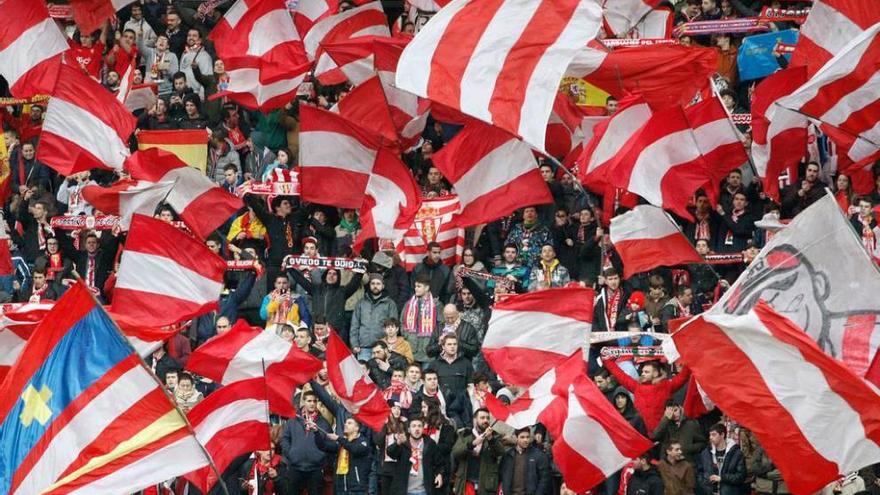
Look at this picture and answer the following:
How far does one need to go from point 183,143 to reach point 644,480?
8973 millimetres

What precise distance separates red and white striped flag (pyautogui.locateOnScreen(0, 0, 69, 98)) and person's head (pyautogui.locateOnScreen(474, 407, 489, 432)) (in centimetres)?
757

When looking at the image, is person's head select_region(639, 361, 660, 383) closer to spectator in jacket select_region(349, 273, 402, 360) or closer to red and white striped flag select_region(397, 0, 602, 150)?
red and white striped flag select_region(397, 0, 602, 150)

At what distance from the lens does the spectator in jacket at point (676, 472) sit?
2420 cm

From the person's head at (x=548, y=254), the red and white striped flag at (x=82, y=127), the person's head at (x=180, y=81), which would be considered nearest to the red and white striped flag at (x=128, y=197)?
the red and white striped flag at (x=82, y=127)

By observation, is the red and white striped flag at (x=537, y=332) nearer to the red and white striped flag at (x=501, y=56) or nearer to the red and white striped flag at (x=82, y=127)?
the red and white striped flag at (x=501, y=56)

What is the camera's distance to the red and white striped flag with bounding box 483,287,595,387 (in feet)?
78.6

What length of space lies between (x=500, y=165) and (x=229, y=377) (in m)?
3.82

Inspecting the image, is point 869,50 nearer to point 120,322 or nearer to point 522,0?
point 522,0

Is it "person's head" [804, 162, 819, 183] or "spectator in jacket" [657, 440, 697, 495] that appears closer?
"spectator in jacket" [657, 440, 697, 495]

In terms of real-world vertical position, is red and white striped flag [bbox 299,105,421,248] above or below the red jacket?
above

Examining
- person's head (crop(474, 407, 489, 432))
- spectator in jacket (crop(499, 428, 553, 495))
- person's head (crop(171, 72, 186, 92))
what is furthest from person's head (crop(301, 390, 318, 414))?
person's head (crop(171, 72, 186, 92))

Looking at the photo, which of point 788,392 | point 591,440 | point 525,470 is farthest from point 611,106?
point 788,392

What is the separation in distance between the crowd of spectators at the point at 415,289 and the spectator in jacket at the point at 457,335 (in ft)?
0.11

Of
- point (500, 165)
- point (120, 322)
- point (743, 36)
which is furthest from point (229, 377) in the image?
point (743, 36)
